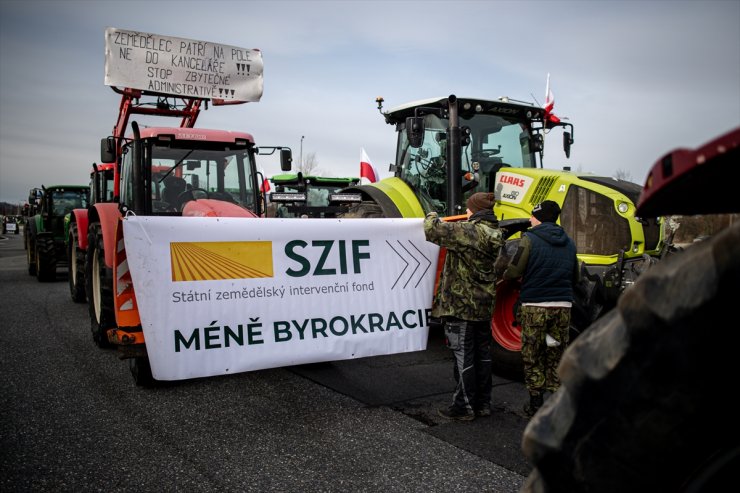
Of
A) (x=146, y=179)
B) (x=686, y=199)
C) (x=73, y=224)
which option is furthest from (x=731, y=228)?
(x=73, y=224)

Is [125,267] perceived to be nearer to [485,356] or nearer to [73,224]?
[485,356]

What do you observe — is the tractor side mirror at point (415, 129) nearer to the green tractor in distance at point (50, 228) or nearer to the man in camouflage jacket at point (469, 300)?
the man in camouflage jacket at point (469, 300)

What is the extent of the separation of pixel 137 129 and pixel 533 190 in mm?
4560

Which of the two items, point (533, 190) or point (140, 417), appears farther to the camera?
point (533, 190)

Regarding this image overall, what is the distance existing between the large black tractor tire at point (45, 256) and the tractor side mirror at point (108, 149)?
7866 mm

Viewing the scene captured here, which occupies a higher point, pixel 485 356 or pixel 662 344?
pixel 662 344

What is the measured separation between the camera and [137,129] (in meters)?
6.60

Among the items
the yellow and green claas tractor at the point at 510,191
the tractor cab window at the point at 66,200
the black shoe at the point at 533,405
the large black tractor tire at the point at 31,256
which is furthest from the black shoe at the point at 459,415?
the large black tractor tire at the point at 31,256

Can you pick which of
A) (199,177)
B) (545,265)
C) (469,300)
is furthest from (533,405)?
(199,177)

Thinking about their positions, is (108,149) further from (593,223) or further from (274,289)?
(593,223)

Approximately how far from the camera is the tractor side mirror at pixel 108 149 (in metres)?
7.36

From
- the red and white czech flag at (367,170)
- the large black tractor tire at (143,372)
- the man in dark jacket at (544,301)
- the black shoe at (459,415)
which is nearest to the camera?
the black shoe at (459,415)

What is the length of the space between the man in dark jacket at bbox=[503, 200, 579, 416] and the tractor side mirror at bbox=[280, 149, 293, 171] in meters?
4.06

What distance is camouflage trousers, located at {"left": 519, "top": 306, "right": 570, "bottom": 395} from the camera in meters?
4.71
